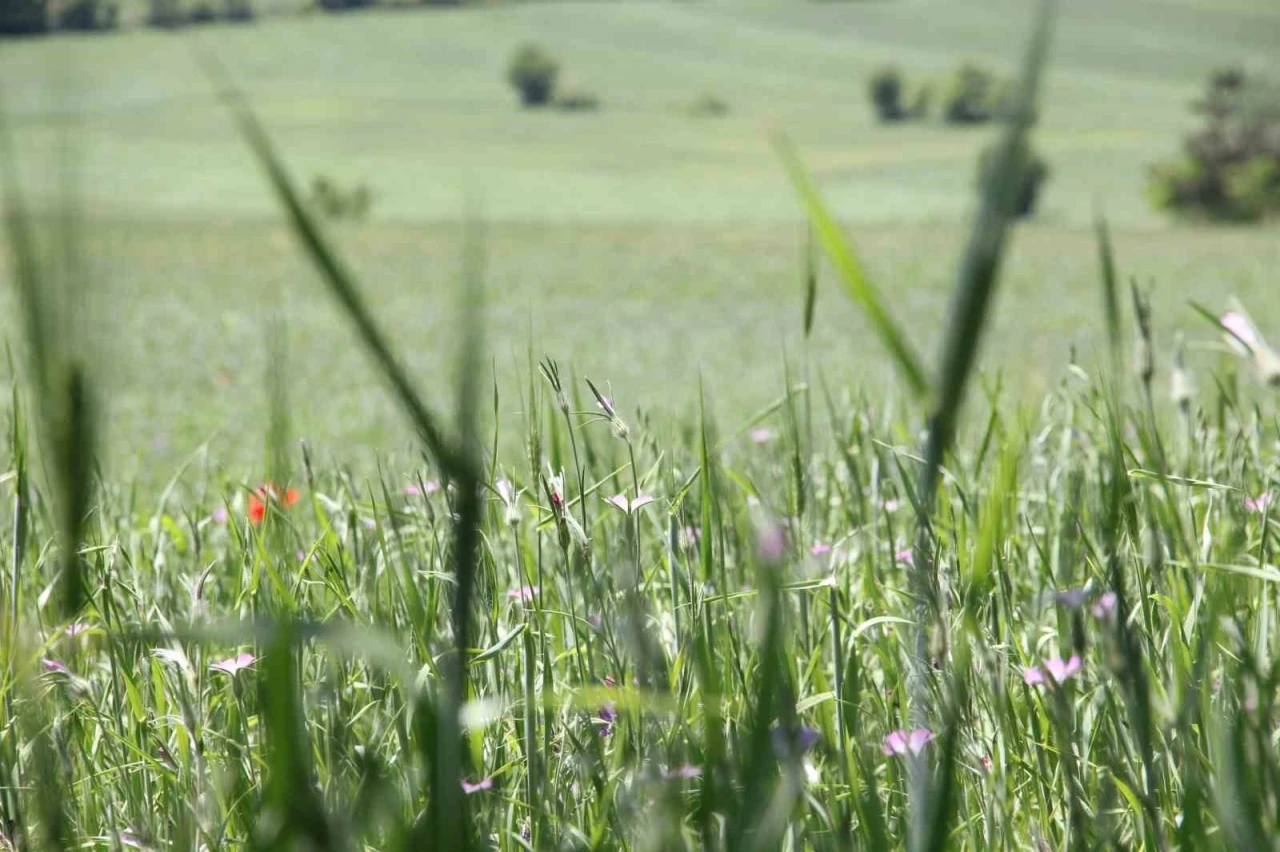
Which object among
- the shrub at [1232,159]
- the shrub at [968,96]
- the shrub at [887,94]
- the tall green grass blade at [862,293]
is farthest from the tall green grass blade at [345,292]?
the shrub at [887,94]

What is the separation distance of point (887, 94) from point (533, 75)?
1696cm

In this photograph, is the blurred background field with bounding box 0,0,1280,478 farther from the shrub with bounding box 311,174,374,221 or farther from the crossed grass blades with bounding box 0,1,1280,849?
the shrub with bounding box 311,174,374,221

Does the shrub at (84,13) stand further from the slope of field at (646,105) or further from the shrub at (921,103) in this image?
the shrub at (921,103)

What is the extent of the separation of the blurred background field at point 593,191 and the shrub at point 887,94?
4.80 feet

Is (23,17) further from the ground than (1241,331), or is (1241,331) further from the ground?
(23,17)

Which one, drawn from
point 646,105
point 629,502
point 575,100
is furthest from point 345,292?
point 646,105

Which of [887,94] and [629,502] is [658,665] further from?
[887,94]

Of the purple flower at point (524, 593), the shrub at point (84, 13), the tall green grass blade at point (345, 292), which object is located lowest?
the purple flower at point (524, 593)

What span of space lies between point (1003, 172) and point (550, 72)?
66.2 m

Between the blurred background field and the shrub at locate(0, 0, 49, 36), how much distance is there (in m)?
0.02

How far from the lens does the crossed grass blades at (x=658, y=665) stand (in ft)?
1.52

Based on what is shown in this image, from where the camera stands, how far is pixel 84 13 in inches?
44.8

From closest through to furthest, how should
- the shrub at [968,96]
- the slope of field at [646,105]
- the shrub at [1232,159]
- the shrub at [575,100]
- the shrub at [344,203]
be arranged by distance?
the shrub at [1232,159] → the shrub at [344,203] → the slope of field at [646,105] → the shrub at [575,100] → the shrub at [968,96]

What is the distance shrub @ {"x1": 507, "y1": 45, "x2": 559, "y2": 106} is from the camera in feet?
207
